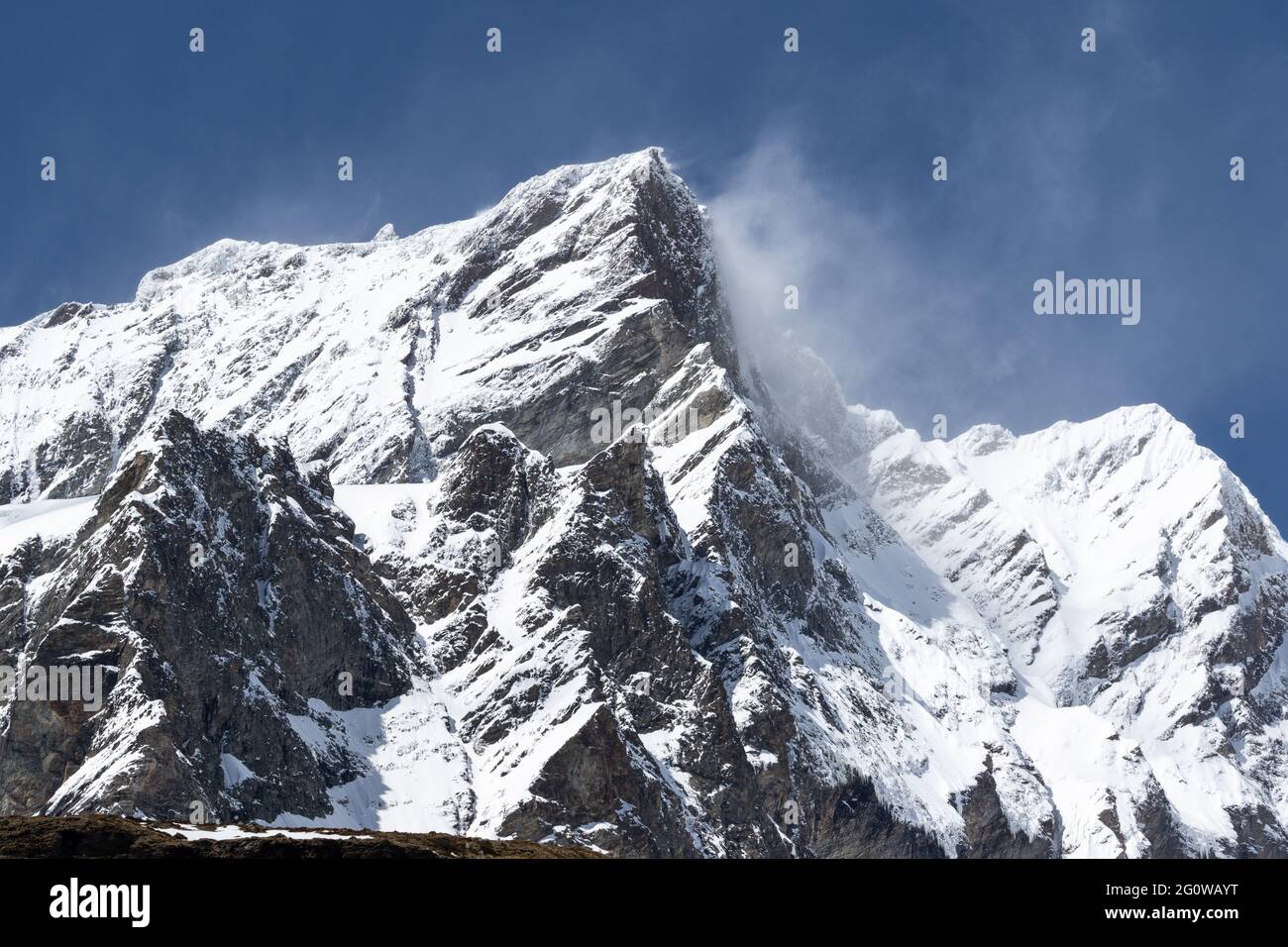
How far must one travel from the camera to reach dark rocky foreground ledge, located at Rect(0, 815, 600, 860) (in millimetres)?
71625

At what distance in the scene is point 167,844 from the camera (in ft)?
236

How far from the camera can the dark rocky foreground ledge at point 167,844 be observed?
71.6 meters
